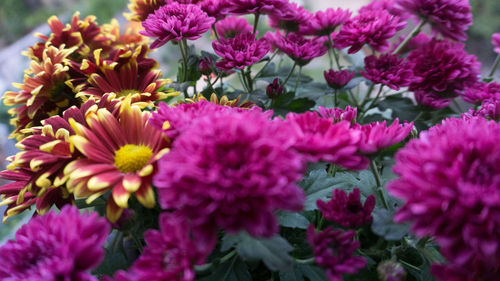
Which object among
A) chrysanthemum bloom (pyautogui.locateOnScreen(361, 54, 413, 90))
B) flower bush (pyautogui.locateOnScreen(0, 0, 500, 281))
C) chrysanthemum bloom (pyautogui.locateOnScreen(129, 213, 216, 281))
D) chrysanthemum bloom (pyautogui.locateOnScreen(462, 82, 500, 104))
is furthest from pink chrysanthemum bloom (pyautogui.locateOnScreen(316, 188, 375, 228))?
chrysanthemum bloom (pyautogui.locateOnScreen(462, 82, 500, 104))

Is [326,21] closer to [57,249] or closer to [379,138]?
[379,138]

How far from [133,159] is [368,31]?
0.42m

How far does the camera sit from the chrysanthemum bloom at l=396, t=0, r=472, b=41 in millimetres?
612

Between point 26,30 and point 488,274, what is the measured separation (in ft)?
15.7

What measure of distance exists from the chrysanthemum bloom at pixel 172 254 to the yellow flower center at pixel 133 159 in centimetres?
11

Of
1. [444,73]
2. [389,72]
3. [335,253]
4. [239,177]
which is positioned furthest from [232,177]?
[444,73]

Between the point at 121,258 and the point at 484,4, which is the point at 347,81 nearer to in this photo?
the point at 121,258

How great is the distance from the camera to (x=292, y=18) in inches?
24.8

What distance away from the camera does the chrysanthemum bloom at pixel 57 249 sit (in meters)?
0.30

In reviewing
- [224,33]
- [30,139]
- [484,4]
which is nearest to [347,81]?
[224,33]

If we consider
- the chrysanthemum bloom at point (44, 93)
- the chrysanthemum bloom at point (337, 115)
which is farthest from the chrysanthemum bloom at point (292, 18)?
the chrysanthemum bloom at point (44, 93)

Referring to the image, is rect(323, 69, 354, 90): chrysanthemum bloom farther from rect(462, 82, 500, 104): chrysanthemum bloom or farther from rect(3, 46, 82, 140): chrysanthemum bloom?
rect(3, 46, 82, 140): chrysanthemum bloom

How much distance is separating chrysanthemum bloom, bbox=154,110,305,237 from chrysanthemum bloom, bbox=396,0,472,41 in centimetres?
49

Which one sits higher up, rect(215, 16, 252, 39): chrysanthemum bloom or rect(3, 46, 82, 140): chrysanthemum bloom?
rect(215, 16, 252, 39): chrysanthemum bloom
